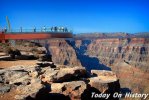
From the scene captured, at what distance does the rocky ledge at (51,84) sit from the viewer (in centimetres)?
1097

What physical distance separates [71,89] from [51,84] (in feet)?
3.78

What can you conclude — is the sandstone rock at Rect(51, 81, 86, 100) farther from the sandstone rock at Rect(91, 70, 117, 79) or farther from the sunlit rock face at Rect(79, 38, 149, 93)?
the sunlit rock face at Rect(79, 38, 149, 93)

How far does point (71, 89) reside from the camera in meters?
12.6

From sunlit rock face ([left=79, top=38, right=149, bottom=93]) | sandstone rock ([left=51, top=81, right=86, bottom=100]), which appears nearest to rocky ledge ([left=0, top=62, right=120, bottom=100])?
sandstone rock ([left=51, top=81, right=86, bottom=100])

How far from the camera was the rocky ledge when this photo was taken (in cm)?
1097

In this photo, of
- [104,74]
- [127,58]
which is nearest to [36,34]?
[104,74]

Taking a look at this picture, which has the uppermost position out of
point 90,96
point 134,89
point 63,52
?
point 90,96

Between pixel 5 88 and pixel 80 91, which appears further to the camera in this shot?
pixel 80 91

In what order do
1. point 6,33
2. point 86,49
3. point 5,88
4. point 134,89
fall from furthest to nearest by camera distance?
point 86,49, point 134,89, point 6,33, point 5,88

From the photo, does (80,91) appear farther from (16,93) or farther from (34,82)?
(16,93)

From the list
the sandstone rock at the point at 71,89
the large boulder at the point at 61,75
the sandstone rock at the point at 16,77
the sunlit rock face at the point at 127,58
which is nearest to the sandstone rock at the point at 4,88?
the sandstone rock at the point at 16,77

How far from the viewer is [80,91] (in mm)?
12438

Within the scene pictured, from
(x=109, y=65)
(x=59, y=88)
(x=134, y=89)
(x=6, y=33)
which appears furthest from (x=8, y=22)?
(x=109, y=65)

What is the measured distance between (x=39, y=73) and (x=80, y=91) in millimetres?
3073
